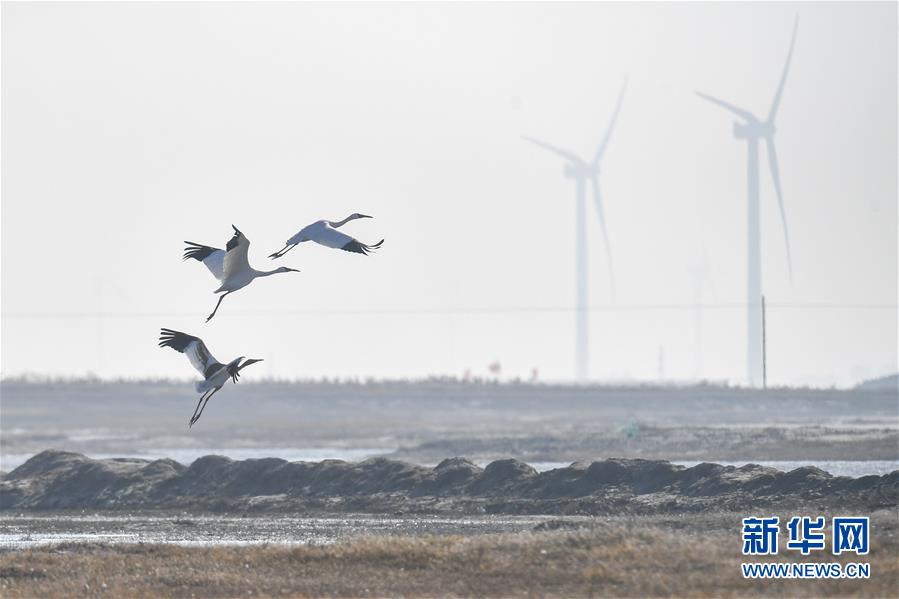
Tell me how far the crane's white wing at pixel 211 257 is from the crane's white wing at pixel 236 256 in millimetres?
205

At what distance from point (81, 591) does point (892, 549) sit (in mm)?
16309

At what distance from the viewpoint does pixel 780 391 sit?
14862cm

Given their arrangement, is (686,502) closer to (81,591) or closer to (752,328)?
(81,591)

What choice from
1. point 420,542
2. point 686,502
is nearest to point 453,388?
point 686,502

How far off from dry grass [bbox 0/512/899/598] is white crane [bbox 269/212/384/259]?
6.49m

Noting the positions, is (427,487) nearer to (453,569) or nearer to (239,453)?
(453,569)

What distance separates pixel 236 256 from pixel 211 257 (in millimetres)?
1559

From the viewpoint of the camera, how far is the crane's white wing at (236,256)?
3628 cm

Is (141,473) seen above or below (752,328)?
below

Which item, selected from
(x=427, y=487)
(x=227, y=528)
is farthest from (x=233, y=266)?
(x=427, y=487)

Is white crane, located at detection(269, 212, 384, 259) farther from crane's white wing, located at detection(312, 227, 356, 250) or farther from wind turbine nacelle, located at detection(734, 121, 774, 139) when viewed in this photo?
wind turbine nacelle, located at detection(734, 121, 774, 139)

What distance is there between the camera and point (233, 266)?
1457 inches

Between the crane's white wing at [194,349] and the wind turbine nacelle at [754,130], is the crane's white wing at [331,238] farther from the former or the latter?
the wind turbine nacelle at [754,130]

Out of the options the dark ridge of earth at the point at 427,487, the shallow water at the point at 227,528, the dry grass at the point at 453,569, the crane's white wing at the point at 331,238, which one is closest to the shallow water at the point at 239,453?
the dark ridge of earth at the point at 427,487
